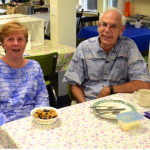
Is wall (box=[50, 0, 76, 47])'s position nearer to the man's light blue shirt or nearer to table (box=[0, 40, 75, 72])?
table (box=[0, 40, 75, 72])

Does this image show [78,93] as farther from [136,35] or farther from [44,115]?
[136,35]

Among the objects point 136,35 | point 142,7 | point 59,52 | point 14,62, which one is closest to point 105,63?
point 14,62

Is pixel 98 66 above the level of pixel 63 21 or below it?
below

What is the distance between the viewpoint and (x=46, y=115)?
1.25 meters

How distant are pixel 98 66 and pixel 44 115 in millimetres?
737

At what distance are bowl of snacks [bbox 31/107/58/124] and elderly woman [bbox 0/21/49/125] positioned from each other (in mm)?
401

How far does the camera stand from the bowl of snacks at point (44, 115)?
3.94 feet

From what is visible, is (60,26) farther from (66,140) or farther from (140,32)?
(66,140)

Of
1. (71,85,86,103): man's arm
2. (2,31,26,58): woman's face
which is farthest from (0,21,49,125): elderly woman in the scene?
(71,85,86,103): man's arm

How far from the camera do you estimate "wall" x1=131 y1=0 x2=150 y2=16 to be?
509cm

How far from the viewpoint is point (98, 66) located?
1.86 meters

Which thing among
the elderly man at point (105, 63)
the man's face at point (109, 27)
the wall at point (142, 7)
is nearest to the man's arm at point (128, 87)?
the elderly man at point (105, 63)

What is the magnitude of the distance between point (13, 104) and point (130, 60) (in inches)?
33.9

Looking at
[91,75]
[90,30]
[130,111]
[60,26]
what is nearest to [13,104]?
[91,75]
